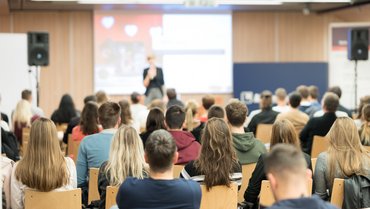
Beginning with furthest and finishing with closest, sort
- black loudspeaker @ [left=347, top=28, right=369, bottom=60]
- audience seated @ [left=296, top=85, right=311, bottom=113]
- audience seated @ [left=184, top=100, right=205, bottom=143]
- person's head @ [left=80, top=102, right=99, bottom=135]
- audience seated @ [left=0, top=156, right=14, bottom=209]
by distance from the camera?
black loudspeaker @ [left=347, top=28, right=369, bottom=60] < audience seated @ [left=296, top=85, right=311, bottom=113] < audience seated @ [left=184, top=100, right=205, bottom=143] < person's head @ [left=80, top=102, right=99, bottom=135] < audience seated @ [left=0, top=156, right=14, bottom=209]

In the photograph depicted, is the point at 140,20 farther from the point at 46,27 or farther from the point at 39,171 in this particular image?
the point at 39,171

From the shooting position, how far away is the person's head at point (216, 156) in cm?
434

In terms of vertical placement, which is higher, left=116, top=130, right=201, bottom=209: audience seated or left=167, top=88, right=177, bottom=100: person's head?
left=167, top=88, right=177, bottom=100: person's head

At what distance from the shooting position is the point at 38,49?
37.9 ft

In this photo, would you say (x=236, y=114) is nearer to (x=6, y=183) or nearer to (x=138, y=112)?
(x=6, y=183)

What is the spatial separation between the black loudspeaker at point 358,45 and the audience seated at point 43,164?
860 centimetres

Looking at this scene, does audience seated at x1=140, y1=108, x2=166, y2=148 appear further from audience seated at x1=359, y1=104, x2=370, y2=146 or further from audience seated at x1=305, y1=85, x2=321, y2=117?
audience seated at x1=305, y1=85, x2=321, y2=117

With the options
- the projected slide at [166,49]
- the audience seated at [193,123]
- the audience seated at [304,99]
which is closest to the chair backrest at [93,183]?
the audience seated at [193,123]

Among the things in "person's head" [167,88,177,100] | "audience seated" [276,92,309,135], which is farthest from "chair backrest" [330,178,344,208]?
"person's head" [167,88,177,100]

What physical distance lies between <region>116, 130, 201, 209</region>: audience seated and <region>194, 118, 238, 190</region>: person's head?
917 mm

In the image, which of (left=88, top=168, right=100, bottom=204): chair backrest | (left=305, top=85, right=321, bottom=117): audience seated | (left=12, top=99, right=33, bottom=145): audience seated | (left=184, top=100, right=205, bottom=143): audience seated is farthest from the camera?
(left=305, top=85, right=321, bottom=117): audience seated

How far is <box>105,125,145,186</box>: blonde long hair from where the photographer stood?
14.1 ft

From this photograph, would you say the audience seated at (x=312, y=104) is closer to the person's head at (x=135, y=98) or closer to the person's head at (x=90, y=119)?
the person's head at (x=135, y=98)

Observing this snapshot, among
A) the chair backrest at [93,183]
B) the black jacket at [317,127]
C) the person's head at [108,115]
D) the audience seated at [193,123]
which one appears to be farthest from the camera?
the black jacket at [317,127]
